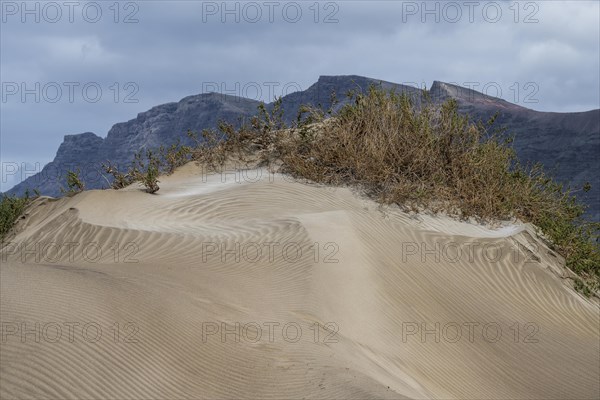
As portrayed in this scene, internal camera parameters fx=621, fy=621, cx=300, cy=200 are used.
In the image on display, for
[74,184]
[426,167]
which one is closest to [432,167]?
[426,167]

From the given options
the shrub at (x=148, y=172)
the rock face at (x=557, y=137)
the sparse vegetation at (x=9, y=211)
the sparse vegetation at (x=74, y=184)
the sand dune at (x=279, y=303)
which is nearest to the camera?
the sand dune at (x=279, y=303)

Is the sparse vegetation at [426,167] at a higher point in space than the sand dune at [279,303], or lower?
higher

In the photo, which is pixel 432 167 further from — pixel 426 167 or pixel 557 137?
pixel 557 137

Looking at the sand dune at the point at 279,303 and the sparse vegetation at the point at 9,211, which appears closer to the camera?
the sand dune at the point at 279,303

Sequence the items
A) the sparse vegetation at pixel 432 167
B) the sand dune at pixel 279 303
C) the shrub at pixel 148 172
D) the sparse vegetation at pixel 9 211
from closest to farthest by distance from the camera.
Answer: the sand dune at pixel 279 303, the sparse vegetation at pixel 432 167, the shrub at pixel 148 172, the sparse vegetation at pixel 9 211

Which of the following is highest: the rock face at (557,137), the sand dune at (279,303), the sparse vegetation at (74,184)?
the rock face at (557,137)

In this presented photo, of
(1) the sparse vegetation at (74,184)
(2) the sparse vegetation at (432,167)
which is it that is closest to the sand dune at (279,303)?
(2) the sparse vegetation at (432,167)

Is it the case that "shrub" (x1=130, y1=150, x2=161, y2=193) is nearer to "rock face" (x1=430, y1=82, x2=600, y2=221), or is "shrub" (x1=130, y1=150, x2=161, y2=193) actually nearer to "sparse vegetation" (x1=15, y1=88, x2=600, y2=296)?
"sparse vegetation" (x1=15, y1=88, x2=600, y2=296)

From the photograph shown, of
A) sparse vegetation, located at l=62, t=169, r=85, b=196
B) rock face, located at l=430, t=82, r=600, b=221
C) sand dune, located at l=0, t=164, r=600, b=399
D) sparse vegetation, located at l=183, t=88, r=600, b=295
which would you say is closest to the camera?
sand dune, located at l=0, t=164, r=600, b=399

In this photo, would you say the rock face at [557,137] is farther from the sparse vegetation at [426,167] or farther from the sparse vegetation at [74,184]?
the sparse vegetation at [74,184]

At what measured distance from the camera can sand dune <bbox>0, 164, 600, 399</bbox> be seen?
409 cm

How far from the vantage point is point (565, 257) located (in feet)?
29.1

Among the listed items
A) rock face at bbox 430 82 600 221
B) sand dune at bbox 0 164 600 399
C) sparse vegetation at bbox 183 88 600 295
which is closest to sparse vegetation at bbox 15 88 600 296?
sparse vegetation at bbox 183 88 600 295

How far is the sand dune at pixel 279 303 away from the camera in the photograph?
4094mm
